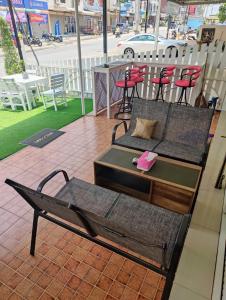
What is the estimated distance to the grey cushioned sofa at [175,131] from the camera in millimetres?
2717

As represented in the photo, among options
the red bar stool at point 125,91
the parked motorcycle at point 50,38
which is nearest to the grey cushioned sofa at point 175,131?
the red bar stool at point 125,91

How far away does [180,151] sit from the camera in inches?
107

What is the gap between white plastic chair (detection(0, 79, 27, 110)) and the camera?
5184 mm

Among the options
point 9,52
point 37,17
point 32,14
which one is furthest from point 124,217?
point 37,17

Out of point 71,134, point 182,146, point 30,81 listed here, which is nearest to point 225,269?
point 182,146

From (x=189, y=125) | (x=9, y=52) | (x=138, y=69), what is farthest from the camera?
(x=9, y=52)

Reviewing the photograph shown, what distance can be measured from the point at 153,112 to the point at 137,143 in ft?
1.83

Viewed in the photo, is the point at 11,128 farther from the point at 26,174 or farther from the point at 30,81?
the point at 26,174

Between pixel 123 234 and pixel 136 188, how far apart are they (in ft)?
4.13

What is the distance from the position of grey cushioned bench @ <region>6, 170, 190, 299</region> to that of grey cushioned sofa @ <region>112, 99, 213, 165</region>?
3.36ft

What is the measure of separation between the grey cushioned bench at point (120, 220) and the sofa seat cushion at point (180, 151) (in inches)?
37.7

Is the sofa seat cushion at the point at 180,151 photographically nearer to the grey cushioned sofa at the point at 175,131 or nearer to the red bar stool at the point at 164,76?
the grey cushioned sofa at the point at 175,131

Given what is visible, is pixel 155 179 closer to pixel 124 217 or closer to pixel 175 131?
pixel 124 217

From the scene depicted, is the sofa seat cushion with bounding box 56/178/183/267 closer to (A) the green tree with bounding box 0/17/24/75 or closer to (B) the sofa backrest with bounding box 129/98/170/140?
(B) the sofa backrest with bounding box 129/98/170/140
